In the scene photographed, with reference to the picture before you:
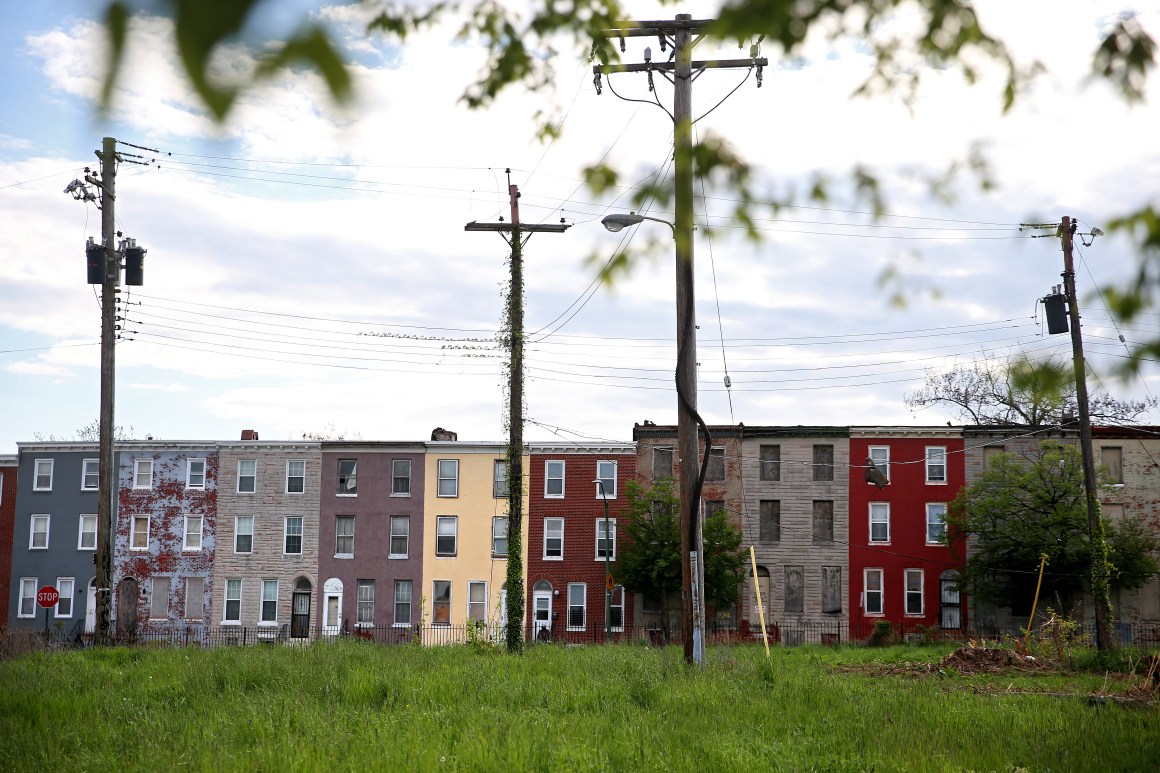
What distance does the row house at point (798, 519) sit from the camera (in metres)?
48.9

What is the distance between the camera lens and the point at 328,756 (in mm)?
9383

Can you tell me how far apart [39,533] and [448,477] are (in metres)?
21.1

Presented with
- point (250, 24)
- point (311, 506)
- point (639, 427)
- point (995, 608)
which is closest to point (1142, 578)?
point (995, 608)

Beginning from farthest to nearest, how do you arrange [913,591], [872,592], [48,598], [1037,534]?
[872,592] < [913,591] < [1037,534] < [48,598]

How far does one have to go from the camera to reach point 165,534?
51.4m

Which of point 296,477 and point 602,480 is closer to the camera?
point 602,480

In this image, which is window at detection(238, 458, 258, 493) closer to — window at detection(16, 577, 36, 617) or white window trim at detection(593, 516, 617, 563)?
window at detection(16, 577, 36, 617)

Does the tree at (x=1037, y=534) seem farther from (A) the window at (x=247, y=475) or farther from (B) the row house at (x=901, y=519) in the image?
(A) the window at (x=247, y=475)

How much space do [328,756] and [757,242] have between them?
257 inches

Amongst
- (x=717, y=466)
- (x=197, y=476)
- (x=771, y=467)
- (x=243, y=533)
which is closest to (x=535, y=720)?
(x=717, y=466)

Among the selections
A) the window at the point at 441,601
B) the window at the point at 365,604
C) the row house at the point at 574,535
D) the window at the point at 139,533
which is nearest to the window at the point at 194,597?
the window at the point at 139,533

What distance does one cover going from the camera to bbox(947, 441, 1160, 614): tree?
142 ft

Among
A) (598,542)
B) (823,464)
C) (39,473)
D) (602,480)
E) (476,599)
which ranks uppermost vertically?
(823,464)

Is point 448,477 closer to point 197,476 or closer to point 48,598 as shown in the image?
point 197,476
